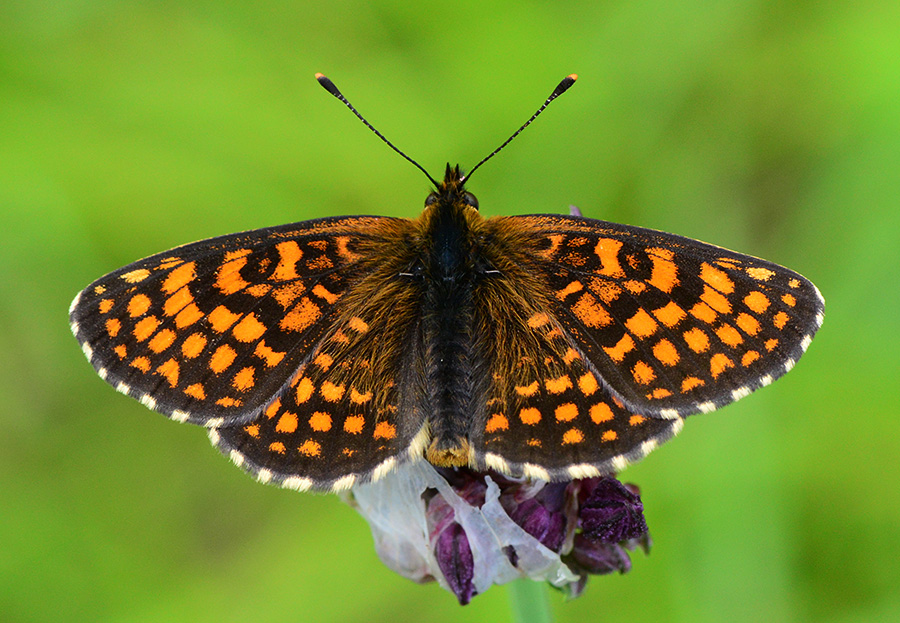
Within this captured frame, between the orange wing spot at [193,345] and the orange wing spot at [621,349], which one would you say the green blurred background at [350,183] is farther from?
the orange wing spot at [193,345]

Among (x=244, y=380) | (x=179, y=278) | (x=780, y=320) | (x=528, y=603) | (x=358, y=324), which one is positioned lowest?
(x=528, y=603)

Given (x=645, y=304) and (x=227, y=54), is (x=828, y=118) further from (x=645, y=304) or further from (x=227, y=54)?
(x=227, y=54)

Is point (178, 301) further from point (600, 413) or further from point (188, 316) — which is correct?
point (600, 413)

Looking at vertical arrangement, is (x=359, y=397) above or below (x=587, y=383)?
below

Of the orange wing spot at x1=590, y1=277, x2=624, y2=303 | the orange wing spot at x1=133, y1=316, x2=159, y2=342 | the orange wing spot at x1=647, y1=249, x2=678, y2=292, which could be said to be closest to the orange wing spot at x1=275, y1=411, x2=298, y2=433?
the orange wing spot at x1=133, y1=316, x2=159, y2=342

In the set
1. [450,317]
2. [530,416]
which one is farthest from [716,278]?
[450,317]

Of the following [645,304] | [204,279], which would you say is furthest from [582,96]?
[204,279]

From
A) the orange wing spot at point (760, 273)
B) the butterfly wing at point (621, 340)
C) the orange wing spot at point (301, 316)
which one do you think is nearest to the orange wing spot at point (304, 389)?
the orange wing spot at point (301, 316)
